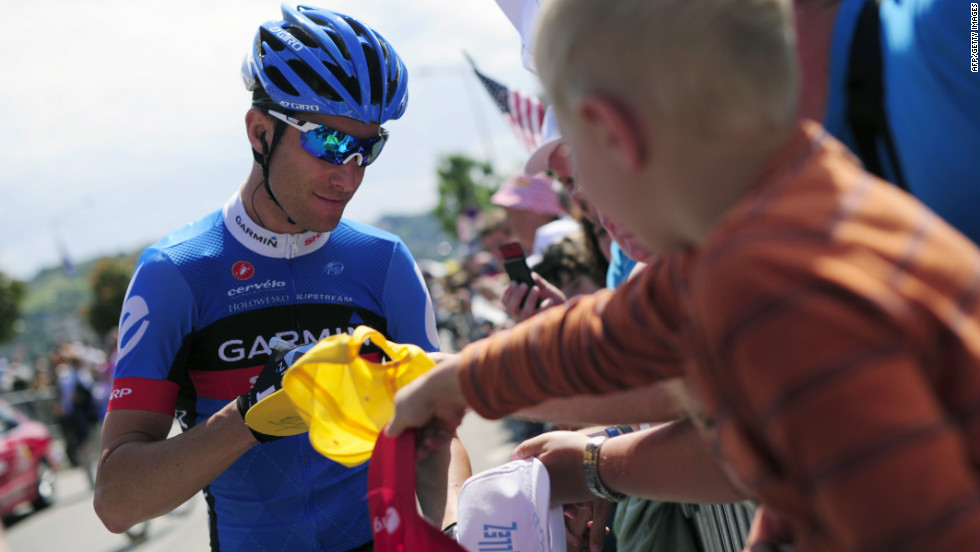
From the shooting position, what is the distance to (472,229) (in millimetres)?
18797

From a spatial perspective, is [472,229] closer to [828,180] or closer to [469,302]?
[469,302]

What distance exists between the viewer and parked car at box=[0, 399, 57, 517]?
11.0 m

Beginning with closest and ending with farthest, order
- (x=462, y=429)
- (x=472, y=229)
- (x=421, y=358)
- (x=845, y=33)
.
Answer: (x=845, y=33), (x=421, y=358), (x=462, y=429), (x=472, y=229)

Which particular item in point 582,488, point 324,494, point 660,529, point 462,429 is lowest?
point 462,429

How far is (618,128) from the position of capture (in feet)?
3.33

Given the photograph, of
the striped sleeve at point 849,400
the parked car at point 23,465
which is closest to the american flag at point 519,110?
the striped sleeve at point 849,400

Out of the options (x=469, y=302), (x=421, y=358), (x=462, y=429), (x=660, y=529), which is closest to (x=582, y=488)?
(x=421, y=358)

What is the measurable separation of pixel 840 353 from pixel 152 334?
198 centimetres

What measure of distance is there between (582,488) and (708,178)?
116 centimetres

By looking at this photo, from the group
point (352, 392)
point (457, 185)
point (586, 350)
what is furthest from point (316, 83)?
point (457, 185)

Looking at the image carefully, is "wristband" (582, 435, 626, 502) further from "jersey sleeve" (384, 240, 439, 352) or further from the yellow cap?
"jersey sleeve" (384, 240, 439, 352)

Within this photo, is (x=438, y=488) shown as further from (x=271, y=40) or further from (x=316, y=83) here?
(x=271, y=40)

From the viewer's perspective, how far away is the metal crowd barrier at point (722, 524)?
2459 mm

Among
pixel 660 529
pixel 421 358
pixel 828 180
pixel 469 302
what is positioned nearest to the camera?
pixel 828 180
